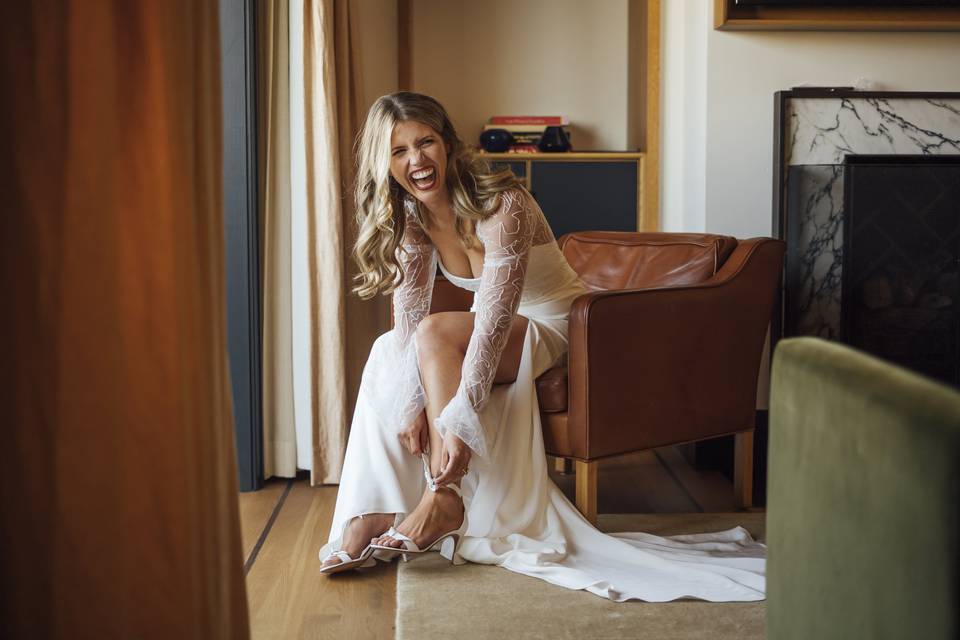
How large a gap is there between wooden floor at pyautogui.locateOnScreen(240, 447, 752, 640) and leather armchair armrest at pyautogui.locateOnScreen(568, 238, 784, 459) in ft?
1.14

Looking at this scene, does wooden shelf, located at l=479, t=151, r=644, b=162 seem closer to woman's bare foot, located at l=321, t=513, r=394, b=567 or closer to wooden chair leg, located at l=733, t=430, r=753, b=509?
wooden chair leg, located at l=733, t=430, r=753, b=509

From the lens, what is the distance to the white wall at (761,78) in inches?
132

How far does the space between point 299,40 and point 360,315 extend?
0.89 meters

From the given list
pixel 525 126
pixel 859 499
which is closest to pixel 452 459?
pixel 859 499

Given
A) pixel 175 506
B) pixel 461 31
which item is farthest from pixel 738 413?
pixel 461 31

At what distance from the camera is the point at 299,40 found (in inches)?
115

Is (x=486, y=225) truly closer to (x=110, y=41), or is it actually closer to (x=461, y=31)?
(x=110, y=41)

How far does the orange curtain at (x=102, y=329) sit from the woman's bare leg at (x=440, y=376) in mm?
1382

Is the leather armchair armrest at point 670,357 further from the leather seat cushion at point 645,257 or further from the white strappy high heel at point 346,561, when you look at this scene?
the white strappy high heel at point 346,561

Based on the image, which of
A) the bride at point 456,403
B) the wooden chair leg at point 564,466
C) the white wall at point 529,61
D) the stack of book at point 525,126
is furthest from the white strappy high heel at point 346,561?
the white wall at point 529,61

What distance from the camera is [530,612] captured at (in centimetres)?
193

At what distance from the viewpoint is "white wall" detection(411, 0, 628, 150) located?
5.05m

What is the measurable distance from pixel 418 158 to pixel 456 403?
0.59m

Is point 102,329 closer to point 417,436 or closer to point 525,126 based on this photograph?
point 417,436
